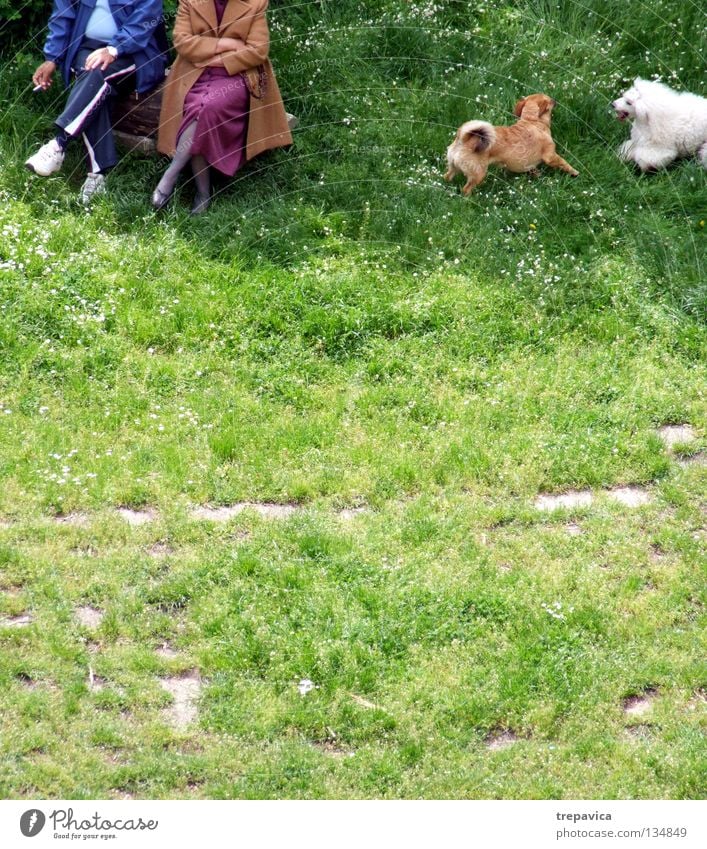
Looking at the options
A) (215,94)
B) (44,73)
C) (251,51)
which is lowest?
(44,73)

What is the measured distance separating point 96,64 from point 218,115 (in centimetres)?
84

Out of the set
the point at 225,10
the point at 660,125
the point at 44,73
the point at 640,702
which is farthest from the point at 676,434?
the point at 44,73

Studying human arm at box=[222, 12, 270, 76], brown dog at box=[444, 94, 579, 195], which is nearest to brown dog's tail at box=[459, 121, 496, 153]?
brown dog at box=[444, 94, 579, 195]

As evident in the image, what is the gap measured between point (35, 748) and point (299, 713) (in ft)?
3.36

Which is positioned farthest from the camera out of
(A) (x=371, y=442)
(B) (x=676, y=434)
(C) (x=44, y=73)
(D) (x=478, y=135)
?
(C) (x=44, y=73)

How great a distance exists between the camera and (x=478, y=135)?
305 inches

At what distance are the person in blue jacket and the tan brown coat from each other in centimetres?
20

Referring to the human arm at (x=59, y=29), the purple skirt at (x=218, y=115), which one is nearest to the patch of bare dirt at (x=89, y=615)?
the purple skirt at (x=218, y=115)

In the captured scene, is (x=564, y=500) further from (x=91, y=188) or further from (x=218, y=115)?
(x=91, y=188)

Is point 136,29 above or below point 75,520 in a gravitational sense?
above

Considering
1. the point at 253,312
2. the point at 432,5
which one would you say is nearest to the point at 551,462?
the point at 253,312

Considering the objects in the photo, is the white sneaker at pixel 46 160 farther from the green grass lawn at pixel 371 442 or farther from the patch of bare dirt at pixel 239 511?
the patch of bare dirt at pixel 239 511

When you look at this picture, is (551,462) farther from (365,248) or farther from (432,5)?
(432,5)

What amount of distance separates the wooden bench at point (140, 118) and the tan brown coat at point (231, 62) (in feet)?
0.54
